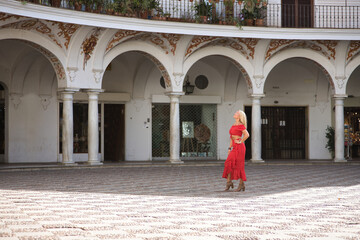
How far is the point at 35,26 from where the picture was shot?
1536 centimetres

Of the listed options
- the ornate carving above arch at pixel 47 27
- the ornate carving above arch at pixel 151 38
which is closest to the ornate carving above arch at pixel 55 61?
the ornate carving above arch at pixel 47 27

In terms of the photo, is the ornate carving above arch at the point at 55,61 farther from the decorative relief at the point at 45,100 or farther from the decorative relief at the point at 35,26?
the decorative relief at the point at 45,100

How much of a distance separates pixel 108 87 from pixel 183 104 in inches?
113

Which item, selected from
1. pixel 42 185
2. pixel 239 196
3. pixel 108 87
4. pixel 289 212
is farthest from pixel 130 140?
pixel 289 212

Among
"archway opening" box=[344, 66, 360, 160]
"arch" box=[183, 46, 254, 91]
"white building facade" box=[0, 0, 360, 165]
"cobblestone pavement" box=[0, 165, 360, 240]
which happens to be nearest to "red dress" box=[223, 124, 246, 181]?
"cobblestone pavement" box=[0, 165, 360, 240]

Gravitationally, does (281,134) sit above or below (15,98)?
below

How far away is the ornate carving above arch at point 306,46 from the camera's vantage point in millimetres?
18531

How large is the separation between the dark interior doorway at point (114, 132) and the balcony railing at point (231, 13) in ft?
14.4

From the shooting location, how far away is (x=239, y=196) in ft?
30.9

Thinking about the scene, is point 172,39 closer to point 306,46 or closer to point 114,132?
point 306,46

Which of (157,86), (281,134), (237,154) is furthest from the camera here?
(281,134)

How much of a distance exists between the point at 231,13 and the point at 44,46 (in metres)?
5.95

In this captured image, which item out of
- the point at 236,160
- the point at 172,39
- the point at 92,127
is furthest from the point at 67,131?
the point at 236,160

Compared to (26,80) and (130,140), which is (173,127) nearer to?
(130,140)
